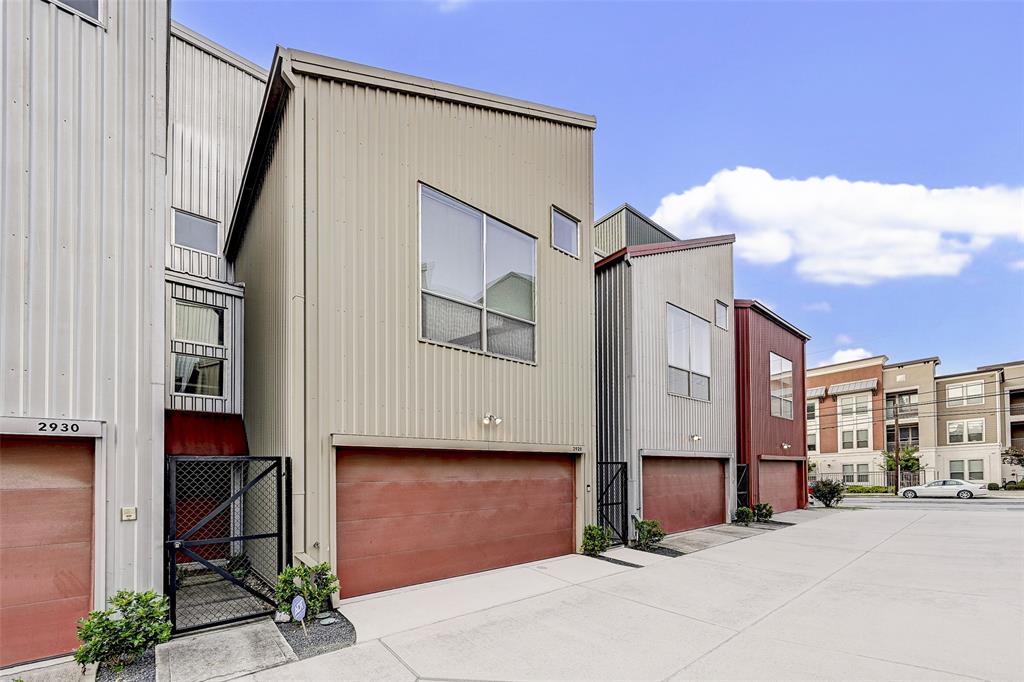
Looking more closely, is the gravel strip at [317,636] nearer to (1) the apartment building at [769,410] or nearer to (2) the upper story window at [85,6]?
(2) the upper story window at [85,6]

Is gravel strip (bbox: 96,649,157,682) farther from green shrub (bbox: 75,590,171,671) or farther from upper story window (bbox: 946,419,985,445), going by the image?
upper story window (bbox: 946,419,985,445)

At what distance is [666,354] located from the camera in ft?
40.5

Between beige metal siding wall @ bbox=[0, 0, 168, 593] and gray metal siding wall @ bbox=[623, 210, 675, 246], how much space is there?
35.2 ft

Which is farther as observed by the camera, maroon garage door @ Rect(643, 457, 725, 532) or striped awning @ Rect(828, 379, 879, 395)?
striped awning @ Rect(828, 379, 879, 395)

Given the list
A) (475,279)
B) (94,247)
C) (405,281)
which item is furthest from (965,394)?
(94,247)

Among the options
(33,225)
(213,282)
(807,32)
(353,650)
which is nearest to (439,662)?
(353,650)

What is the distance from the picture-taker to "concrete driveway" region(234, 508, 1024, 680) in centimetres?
462

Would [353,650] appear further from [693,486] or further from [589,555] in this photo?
[693,486]

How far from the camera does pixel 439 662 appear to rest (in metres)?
4.70

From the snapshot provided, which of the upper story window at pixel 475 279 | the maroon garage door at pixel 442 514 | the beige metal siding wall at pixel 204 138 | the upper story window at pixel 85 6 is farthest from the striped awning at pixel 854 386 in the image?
the upper story window at pixel 85 6

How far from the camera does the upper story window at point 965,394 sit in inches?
1457

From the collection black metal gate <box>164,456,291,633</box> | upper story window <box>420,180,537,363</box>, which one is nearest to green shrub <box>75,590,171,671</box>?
black metal gate <box>164,456,291,633</box>

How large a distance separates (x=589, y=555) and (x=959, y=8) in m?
12.2

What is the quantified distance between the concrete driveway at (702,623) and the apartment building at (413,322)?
0.98 metres
